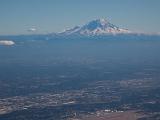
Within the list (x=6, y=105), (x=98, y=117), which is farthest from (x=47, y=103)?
(x=98, y=117)

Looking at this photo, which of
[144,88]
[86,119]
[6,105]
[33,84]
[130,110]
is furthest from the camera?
[33,84]

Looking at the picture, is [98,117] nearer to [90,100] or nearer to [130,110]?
[130,110]

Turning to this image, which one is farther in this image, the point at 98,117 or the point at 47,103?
the point at 47,103

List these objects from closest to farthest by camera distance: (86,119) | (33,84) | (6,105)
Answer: (86,119) < (6,105) < (33,84)

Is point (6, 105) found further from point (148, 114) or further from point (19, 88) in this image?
point (148, 114)

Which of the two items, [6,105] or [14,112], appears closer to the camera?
[14,112]

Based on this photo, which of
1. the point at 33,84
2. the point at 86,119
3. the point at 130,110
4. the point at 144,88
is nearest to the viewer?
the point at 86,119

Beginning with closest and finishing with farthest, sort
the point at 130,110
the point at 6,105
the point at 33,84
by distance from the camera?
the point at 130,110, the point at 6,105, the point at 33,84

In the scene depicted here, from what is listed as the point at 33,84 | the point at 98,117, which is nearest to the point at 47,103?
the point at 98,117

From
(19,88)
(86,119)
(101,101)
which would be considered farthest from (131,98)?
(19,88)
